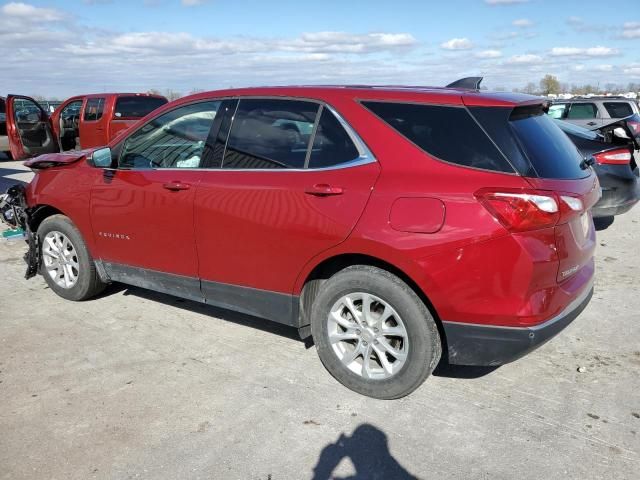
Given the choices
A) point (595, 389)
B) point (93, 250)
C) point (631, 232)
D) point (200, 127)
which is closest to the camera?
point (595, 389)

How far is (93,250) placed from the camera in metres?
4.70

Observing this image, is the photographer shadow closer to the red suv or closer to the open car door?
the red suv

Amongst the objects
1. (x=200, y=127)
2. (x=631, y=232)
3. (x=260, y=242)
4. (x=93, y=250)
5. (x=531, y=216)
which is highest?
(x=200, y=127)

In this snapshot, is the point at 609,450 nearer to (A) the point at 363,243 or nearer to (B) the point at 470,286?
(B) the point at 470,286

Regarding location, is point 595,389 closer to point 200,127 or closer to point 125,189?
point 200,127

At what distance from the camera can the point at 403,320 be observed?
3.13 meters

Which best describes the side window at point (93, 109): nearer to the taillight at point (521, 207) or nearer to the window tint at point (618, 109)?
the taillight at point (521, 207)

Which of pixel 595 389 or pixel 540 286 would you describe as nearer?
pixel 540 286

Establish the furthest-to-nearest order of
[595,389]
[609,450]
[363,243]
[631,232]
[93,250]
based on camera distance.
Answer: [631,232] < [93,250] < [595,389] < [363,243] < [609,450]

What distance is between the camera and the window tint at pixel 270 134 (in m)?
3.53

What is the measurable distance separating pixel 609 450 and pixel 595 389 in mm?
638

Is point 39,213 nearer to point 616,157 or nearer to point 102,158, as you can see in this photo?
point 102,158

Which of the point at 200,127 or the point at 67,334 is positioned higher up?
the point at 200,127

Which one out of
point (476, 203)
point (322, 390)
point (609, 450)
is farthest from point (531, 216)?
point (322, 390)
